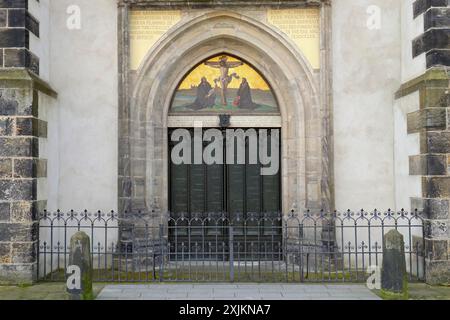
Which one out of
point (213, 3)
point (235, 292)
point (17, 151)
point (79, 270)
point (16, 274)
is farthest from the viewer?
point (213, 3)

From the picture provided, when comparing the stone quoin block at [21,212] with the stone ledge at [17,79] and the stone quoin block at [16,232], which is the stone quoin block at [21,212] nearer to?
the stone quoin block at [16,232]

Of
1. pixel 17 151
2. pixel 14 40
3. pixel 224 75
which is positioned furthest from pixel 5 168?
pixel 224 75

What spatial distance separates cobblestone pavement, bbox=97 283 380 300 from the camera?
709 centimetres

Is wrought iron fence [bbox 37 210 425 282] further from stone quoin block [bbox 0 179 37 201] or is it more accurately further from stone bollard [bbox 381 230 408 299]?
stone bollard [bbox 381 230 408 299]

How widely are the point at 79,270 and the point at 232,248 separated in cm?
239

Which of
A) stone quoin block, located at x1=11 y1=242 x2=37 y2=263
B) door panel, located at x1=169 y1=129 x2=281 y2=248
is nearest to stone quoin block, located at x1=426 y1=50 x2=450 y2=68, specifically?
door panel, located at x1=169 y1=129 x2=281 y2=248

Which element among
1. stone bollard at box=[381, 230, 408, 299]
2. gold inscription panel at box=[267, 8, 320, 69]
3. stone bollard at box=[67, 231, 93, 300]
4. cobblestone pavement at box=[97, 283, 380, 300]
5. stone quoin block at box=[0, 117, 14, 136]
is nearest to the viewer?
stone bollard at box=[67, 231, 93, 300]

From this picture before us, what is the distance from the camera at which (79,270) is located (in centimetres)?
683

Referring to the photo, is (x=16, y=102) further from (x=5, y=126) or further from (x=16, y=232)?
(x=16, y=232)

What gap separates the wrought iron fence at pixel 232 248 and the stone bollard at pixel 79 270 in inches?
42.5

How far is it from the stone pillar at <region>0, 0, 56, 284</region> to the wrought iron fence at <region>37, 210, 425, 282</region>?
14.0 inches

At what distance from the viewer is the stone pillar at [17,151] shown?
7852 mm

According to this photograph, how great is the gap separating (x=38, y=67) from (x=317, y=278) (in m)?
5.89

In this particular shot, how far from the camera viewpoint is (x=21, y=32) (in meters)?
8.07
